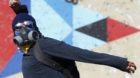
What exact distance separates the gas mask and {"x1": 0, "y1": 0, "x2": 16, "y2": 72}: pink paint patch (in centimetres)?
297

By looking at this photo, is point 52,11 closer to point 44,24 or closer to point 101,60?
point 44,24

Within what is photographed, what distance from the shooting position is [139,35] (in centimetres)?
870

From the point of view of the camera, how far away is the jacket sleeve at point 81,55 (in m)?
5.76

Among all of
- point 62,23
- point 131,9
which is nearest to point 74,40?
point 62,23

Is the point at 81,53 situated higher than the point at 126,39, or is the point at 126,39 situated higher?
the point at 81,53

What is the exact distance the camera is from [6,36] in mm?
9258

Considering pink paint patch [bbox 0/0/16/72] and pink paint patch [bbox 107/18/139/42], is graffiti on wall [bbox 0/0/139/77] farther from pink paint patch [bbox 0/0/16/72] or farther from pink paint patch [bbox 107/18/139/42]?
pink paint patch [bbox 0/0/16/72]

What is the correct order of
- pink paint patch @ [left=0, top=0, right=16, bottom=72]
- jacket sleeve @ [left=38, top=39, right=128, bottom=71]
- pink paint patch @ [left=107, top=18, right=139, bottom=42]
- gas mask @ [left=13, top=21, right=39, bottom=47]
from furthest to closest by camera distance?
pink paint patch @ [left=0, top=0, right=16, bottom=72] → pink paint patch @ [left=107, top=18, right=139, bottom=42] → gas mask @ [left=13, top=21, right=39, bottom=47] → jacket sleeve @ [left=38, top=39, right=128, bottom=71]

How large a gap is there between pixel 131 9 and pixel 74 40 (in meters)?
0.78

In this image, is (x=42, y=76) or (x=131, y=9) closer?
(x=42, y=76)

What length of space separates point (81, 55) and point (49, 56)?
27 centimetres

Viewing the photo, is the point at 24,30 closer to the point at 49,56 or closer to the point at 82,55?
the point at 49,56

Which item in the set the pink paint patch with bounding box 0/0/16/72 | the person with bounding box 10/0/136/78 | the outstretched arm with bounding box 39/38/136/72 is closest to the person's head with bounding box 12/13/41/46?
the person with bounding box 10/0/136/78

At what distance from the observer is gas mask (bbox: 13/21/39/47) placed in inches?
241
